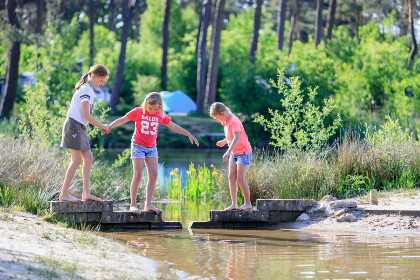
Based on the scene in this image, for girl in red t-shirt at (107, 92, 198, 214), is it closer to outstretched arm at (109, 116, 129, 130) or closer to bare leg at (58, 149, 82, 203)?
outstretched arm at (109, 116, 129, 130)

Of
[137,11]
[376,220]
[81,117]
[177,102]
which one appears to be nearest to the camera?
[81,117]

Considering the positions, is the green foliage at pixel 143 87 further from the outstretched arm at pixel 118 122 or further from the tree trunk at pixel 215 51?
the outstretched arm at pixel 118 122

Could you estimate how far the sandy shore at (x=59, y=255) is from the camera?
5273 millimetres

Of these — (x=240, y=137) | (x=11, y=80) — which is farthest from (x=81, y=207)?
(x=11, y=80)

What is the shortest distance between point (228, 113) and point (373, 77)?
23400mm

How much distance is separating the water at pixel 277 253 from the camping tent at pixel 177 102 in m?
31.2

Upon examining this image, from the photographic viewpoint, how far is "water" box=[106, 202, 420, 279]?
626 cm

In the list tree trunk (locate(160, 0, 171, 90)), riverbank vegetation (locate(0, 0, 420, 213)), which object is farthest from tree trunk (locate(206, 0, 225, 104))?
tree trunk (locate(160, 0, 171, 90))

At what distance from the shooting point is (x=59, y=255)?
6066mm

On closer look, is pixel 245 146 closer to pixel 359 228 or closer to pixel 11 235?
pixel 359 228

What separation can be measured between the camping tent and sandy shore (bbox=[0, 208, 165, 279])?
32.0 meters

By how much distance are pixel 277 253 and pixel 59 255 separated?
2.40 m

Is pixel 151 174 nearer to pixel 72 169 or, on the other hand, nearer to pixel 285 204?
pixel 72 169

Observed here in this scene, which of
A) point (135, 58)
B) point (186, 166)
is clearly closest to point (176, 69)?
point (135, 58)
